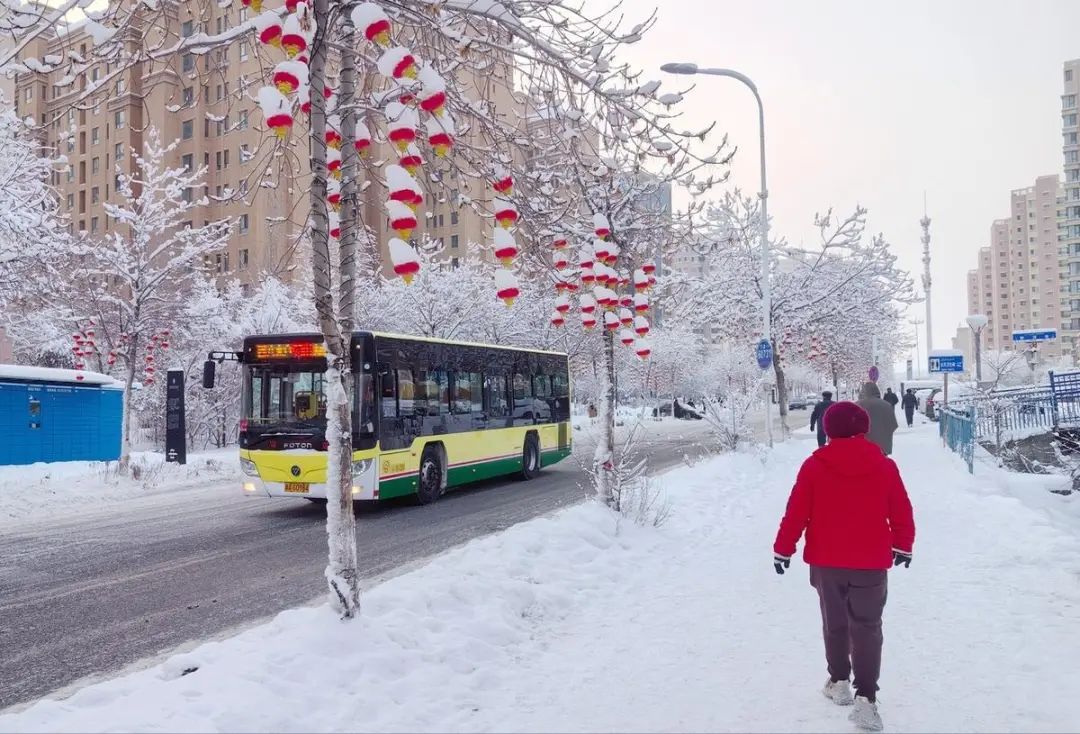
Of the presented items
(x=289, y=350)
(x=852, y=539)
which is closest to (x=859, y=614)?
(x=852, y=539)

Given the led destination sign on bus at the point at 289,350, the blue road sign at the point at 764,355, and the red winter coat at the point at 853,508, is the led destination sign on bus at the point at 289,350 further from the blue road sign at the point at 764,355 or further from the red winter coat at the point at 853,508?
the blue road sign at the point at 764,355

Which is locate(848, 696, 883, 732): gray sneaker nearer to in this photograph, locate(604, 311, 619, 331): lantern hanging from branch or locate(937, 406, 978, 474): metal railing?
locate(604, 311, 619, 331): lantern hanging from branch

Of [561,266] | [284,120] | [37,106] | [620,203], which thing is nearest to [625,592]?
[561,266]

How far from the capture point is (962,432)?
18.6 meters

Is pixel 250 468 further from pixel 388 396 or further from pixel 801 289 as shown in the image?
pixel 801 289

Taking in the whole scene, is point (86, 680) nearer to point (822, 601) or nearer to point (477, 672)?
point (477, 672)

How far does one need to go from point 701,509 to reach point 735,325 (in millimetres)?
21372

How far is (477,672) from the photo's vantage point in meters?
5.28

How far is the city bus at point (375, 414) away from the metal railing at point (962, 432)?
10.2m

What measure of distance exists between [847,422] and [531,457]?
14183mm

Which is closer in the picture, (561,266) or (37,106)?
(561,266)

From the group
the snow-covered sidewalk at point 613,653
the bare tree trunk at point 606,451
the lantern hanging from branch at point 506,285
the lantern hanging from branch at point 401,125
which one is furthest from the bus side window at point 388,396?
the lantern hanging from branch at point 401,125

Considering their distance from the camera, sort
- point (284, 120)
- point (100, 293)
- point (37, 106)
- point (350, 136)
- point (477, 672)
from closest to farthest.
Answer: point (284, 120) → point (477, 672) → point (350, 136) → point (100, 293) → point (37, 106)

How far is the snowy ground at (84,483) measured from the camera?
14969 millimetres
